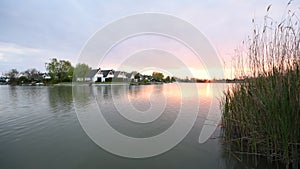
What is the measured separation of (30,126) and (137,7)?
665 centimetres

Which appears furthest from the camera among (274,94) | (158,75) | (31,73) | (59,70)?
(31,73)

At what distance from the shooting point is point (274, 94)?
210 centimetres

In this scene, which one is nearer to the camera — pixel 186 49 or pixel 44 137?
pixel 44 137

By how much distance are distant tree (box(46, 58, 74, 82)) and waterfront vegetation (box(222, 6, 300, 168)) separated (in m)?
41.4

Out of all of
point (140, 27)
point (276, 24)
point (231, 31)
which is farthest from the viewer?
point (140, 27)

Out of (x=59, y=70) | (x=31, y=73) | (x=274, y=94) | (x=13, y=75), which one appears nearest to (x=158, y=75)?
(x=59, y=70)

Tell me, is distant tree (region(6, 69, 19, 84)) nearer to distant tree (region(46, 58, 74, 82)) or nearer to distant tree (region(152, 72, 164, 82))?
distant tree (region(46, 58, 74, 82))

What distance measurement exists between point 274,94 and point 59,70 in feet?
148

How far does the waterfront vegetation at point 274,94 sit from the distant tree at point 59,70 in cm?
4137

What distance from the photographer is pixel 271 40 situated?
2.47 m

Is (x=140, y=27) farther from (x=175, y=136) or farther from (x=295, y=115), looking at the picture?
(x=295, y=115)

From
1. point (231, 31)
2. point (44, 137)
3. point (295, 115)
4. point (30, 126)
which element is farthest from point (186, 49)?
point (30, 126)

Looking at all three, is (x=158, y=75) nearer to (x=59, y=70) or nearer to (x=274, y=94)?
(x=59, y=70)

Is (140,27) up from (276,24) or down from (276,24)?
up
